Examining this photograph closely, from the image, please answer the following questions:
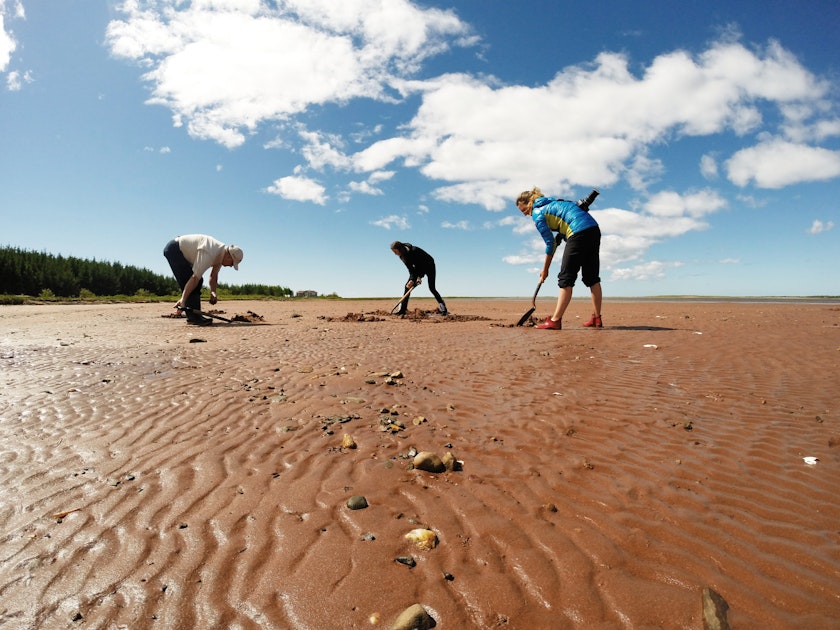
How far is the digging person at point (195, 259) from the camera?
10789 mm

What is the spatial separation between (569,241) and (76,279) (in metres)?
43.1

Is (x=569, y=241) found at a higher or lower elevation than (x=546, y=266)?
higher

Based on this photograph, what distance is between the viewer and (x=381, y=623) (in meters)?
1.61

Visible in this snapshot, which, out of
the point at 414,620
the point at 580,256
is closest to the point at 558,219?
the point at 580,256

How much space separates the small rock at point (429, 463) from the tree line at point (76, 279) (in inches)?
1534

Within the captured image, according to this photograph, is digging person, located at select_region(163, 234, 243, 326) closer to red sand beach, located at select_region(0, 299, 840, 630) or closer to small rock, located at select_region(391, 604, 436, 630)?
red sand beach, located at select_region(0, 299, 840, 630)

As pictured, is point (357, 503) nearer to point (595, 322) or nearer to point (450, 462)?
point (450, 462)

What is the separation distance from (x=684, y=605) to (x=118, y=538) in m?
2.49

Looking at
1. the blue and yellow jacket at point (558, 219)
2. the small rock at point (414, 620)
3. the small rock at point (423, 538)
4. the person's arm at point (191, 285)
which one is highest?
the blue and yellow jacket at point (558, 219)

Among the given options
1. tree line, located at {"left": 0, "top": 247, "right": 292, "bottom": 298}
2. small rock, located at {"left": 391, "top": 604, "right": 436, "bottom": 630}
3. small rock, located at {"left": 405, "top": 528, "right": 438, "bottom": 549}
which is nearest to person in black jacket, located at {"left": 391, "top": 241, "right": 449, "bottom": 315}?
small rock, located at {"left": 405, "top": 528, "right": 438, "bottom": 549}

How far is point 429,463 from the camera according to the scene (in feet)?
9.25

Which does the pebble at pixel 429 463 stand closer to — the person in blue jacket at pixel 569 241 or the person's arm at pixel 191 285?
the person in blue jacket at pixel 569 241

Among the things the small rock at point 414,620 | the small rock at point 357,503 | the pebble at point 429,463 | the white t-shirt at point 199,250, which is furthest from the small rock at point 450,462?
the white t-shirt at point 199,250

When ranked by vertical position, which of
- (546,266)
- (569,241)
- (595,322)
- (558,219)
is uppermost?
(558,219)
